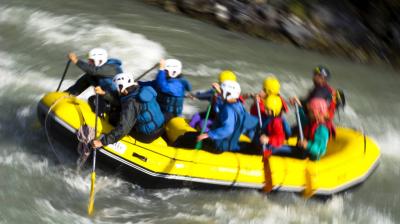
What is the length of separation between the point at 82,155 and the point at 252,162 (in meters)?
2.07

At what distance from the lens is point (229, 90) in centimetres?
648

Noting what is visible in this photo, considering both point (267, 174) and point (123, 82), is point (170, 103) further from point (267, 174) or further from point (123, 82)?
point (267, 174)

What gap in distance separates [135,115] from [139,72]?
3.82 meters

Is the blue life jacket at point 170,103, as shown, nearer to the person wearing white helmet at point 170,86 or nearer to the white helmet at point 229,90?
the person wearing white helmet at point 170,86

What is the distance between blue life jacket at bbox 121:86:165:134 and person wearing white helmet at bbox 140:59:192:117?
1.58ft

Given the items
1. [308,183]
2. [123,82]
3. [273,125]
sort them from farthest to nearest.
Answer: [308,183] < [273,125] < [123,82]

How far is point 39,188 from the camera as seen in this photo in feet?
22.7

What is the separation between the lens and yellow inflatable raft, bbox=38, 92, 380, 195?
661 cm

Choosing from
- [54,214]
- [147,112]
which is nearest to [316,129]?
[147,112]

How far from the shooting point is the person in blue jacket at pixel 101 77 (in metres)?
6.98

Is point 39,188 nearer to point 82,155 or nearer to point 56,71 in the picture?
point 82,155

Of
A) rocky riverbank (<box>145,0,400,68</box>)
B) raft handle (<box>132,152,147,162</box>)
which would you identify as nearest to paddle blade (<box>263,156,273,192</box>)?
raft handle (<box>132,152,147,162</box>)

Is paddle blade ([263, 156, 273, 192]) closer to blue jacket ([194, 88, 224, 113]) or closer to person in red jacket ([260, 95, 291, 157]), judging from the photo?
person in red jacket ([260, 95, 291, 157])

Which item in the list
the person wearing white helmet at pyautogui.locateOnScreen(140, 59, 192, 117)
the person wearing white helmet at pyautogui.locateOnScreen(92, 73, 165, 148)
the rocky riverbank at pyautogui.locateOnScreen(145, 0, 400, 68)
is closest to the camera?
the person wearing white helmet at pyautogui.locateOnScreen(92, 73, 165, 148)
